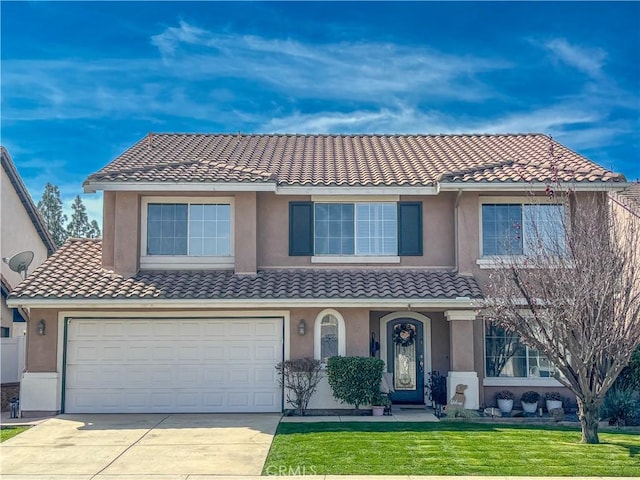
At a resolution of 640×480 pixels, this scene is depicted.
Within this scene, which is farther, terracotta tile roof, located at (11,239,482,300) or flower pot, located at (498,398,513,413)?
flower pot, located at (498,398,513,413)

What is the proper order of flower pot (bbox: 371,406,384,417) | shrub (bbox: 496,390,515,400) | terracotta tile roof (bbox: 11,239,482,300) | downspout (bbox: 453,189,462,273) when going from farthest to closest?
downspout (bbox: 453,189,462,273)
shrub (bbox: 496,390,515,400)
terracotta tile roof (bbox: 11,239,482,300)
flower pot (bbox: 371,406,384,417)

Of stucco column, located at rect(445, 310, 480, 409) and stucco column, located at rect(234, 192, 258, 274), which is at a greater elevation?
stucco column, located at rect(234, 192, 258, 274)

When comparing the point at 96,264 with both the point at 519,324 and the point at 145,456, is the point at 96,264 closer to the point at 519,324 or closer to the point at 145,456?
the point at 145,456

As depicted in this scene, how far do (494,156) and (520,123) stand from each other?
3.27 meters

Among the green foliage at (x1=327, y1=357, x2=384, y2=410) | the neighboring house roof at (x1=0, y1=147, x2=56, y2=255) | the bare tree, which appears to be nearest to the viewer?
the bare tree

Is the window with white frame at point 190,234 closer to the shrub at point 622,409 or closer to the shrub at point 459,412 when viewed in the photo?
the shrub at point 459,412

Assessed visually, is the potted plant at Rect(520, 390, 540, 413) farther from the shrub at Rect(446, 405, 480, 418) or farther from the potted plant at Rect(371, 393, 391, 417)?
the potted plant at Rect(371, 393, 391, 417)

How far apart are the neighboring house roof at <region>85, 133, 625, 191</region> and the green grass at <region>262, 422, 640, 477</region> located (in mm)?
6199

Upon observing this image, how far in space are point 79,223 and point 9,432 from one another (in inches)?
1549

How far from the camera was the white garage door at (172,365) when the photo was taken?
16.3 meters

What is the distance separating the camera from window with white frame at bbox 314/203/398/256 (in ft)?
57.8

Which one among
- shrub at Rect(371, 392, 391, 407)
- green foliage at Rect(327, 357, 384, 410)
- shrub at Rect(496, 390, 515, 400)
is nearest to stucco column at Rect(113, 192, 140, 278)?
green foliage at Rect(327, 357, 384, 410)

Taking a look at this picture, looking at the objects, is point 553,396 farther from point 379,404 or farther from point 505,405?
point 379,404

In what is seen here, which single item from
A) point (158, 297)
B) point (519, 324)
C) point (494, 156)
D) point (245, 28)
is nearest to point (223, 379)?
point (158, 297)
